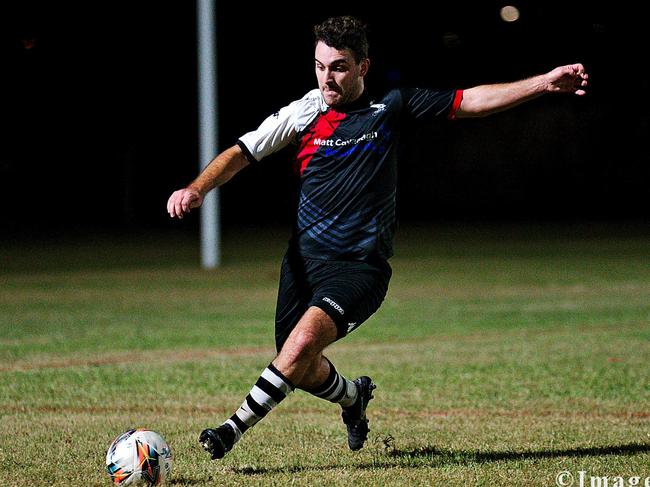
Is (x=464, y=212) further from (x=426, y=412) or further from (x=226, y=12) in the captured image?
(x=426, y=412)

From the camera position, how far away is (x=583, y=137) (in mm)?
52531

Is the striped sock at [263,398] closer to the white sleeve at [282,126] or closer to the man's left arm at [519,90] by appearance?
the white sleeve at [282,126]

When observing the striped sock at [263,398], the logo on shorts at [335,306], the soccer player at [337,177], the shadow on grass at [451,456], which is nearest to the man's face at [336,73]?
the soccer player at [337,177]

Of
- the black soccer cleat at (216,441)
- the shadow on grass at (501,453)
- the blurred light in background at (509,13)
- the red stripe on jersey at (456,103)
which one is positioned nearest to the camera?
the black soccer cleat at (216,441)

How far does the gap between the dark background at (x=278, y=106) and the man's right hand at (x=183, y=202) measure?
40.3 metres

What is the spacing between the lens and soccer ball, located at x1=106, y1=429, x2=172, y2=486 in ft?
20.2

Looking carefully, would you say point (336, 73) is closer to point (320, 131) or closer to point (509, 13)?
point (320, 131)

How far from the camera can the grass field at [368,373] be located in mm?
6891

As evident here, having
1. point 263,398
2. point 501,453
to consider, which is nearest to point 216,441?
point 263,398

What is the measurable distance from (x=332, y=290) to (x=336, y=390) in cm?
84

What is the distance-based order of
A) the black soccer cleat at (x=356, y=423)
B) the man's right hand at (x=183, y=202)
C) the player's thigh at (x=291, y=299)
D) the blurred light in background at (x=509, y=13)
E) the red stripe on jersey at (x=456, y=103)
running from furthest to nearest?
1. the blurred light in background at (x=509, y=13)
2. the black soccer cleat at (x=356, y=423)
3. the player's thigh at (x=291, y=299)
4. the red stripe on jersey at (x=456, y=103)
5. the man's right hand at (x=183, y=202)

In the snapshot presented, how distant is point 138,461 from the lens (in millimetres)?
6145

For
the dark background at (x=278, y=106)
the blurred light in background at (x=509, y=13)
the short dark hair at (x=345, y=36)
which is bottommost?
the dark background at (x=278, y=106)

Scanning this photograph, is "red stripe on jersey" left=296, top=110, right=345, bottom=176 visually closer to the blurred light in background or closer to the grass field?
the grass field
